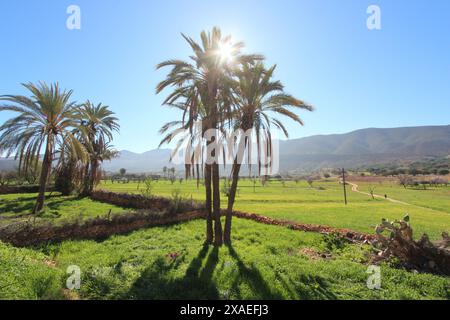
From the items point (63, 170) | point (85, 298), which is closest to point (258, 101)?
point (85, 298)

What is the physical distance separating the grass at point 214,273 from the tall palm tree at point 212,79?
Result: 10.3 ft

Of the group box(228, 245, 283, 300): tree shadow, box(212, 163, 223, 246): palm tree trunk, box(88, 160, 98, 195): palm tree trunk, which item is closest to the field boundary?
box(212, 163, 223, 246): palm tree trunk

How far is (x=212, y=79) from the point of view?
12.5 m

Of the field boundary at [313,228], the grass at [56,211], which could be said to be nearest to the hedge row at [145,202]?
the grass at [56,211]

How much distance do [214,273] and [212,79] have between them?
8447 millimetres

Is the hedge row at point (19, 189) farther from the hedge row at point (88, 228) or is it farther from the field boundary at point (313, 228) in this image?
the field boundary at point (313, 228)

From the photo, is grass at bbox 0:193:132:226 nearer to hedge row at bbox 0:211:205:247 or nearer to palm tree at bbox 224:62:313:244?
hedge row at bbox 0:211:205:247

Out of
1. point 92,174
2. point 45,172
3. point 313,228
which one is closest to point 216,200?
point 313,228

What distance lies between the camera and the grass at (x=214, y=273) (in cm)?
703

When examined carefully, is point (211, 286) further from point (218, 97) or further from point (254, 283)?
point (218, 97)

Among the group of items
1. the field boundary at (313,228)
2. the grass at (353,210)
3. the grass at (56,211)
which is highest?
the grass at (56,211)
